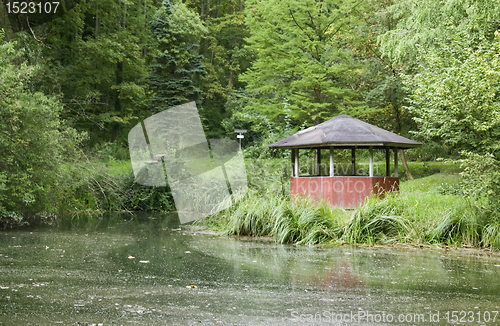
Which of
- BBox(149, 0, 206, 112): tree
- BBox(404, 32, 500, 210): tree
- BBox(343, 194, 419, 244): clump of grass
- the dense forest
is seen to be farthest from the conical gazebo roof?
BBox(149, 0, 206, 112): tree

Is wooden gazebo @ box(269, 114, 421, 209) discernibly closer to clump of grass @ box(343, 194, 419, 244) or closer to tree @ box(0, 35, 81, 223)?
clump of grass @ box(343, 194, 419, 244)

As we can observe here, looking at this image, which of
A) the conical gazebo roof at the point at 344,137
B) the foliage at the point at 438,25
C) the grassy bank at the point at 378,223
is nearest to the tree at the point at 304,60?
the foliage at the point at 438,25

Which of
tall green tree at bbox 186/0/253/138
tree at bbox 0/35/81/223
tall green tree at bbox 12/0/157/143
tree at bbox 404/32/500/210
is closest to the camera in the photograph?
tree at bbox 404/32/500/210

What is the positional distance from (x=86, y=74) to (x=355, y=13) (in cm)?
1498

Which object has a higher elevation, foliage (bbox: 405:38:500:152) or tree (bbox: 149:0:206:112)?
Answer: tree (bbox: 149:0:206:112)

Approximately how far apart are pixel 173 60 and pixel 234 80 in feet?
37.1

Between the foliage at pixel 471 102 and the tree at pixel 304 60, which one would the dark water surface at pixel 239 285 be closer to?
the foliage at pixel 471 102

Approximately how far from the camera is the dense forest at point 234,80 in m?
10.5

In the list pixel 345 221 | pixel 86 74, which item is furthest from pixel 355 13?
pixel 345 221

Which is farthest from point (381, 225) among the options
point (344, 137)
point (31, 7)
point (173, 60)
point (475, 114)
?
point (173, 60)

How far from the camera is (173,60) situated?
28.9 m

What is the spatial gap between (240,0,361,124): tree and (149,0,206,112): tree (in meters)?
5.45

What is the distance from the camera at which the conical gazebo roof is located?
13953mm

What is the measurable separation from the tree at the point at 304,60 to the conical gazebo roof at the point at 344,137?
23.9ft
